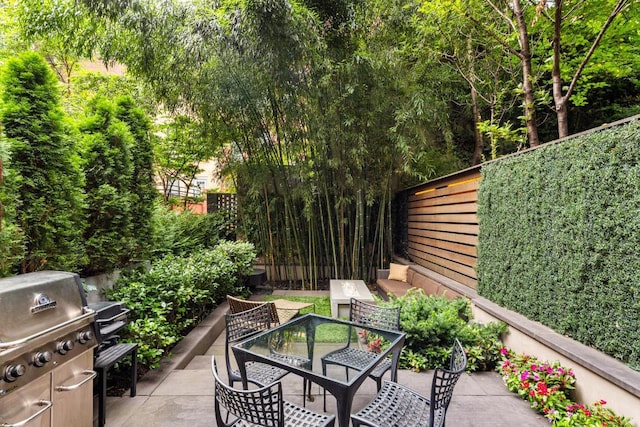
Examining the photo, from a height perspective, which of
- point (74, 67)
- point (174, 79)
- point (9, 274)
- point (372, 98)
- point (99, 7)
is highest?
point (74, 67)

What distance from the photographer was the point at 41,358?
3.99ft

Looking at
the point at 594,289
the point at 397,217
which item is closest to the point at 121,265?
the point at 594,289

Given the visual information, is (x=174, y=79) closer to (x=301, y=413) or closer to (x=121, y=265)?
(x=121, y=265)

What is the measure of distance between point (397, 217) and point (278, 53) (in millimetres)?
4277

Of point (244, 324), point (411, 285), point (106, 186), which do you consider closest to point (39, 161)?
point (106, 186)

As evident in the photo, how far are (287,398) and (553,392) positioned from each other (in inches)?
65.0

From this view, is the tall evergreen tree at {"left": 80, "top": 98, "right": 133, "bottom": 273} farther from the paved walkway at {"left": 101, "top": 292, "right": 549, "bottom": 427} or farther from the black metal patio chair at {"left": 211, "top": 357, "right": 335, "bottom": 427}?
the black metal patio chair at {"left": 211, "top": 357, "right": 335, "bottom": 427}

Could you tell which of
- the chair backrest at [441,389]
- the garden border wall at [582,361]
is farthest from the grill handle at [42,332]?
the garden border wall at [582,361]

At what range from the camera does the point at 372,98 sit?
415cm

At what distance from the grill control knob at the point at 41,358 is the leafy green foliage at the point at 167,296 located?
3.19 ft

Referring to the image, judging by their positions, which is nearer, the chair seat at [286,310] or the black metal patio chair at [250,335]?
the black metal patio chair at [250,335]

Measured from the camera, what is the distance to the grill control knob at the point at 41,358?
1196 millimetres

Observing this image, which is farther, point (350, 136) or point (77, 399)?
point (350, 136)

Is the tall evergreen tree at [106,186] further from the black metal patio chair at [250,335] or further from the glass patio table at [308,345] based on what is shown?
the glass patio table at [308,345]
